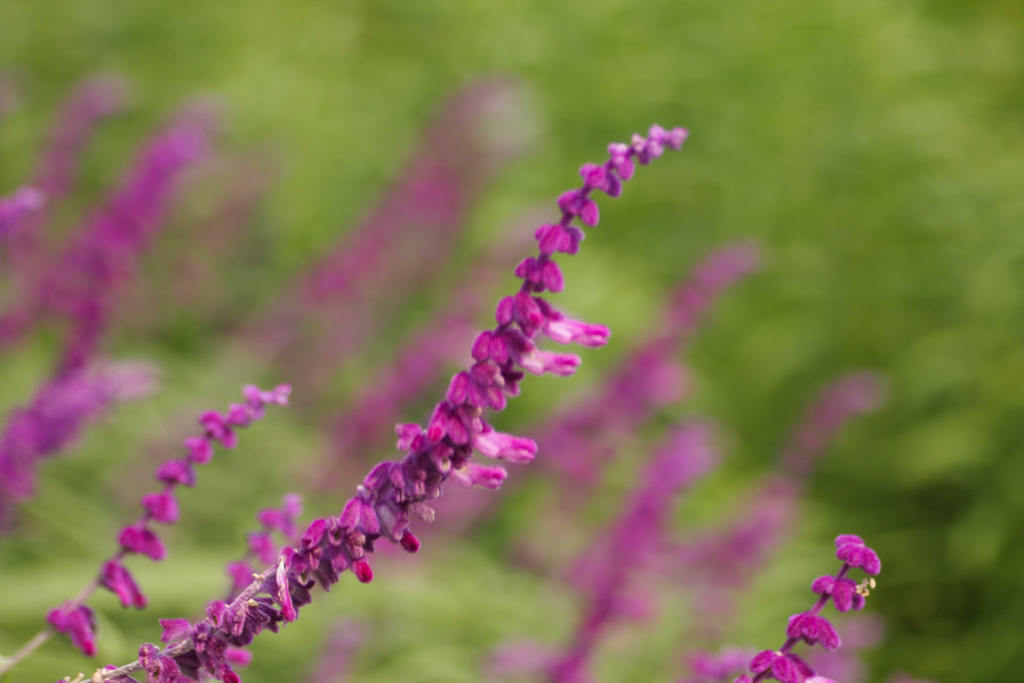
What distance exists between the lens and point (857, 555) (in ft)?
3.85

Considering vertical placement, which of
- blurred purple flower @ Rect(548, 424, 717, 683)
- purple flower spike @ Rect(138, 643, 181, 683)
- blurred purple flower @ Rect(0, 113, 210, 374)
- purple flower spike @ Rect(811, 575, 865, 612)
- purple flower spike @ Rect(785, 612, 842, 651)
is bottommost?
purple flower spike @ Rect(138, 643, 181, 683)

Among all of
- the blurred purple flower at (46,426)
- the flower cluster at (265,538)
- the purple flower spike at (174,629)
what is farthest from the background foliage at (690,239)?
the purple flower spike at (174,629)

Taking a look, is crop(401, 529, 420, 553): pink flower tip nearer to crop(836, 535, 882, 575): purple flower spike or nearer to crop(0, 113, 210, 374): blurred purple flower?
crop(836, 535, 882, 575): purple flower spike

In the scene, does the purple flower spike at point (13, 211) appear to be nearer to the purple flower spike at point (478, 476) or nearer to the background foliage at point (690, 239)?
the purple flower spike at point (478, 476)

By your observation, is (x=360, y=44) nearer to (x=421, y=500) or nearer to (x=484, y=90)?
(x=484, y=90)

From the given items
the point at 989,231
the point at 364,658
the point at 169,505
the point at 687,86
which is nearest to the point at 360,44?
the point at 687,86

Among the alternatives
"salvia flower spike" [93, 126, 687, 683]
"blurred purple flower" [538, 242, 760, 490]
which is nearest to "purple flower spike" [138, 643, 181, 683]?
"salvia flower spike" [93, 126, 687, 683]

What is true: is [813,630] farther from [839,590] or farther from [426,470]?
[426,470]

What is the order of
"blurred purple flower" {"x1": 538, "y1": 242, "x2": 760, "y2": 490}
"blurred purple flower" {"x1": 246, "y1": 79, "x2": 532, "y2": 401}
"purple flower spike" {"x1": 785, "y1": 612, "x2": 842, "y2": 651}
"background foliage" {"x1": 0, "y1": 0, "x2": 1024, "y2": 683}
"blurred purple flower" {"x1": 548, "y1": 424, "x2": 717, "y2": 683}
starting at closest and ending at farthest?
"purple flower spike" {"x1": 785, "y1": 612, "x2": 842, "y2": 651} → "blurred purple flower" {"x1": 548, "y1": 424, "x2": 717, "y2": 683} → "blurred purple flower" {"x1": 538, "y1": 242, "x2": 760, "y2": 490} → "background foliage" {"x1": 0, "y1": 0, "x2": 1024, "y2": 683} → "blurred purple flower" {"x1": 246, "y1": 79, "x2": 532, "y2": 401}

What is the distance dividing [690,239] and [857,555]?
5.96 m

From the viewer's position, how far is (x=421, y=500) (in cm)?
115

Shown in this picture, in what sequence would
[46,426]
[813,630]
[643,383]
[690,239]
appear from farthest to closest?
[690,239], [643,383], [46,426], [813,630]

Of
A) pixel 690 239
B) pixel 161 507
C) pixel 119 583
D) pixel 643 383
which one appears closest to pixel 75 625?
pixel 119 583

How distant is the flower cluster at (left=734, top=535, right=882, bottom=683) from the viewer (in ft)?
3.78
